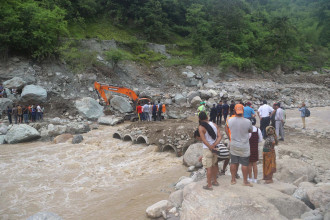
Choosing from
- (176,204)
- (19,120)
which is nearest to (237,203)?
(176,204)

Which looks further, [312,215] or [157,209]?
[157,209]

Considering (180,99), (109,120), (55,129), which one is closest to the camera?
(55,129)

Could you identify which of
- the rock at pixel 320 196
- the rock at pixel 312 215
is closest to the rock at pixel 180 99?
the rock at pixel 320 196

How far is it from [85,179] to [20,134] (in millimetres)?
6456

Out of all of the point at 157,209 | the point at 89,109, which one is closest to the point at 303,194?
the point at 157,209

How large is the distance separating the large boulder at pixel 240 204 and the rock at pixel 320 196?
258mm

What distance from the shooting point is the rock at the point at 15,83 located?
16.9 m

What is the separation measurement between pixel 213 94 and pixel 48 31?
51.8 feet

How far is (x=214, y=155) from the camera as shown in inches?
176

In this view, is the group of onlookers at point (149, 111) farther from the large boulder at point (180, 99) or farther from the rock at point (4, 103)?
the rock at point (4, 103)

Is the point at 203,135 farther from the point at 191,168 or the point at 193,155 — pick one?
the point at 193,155

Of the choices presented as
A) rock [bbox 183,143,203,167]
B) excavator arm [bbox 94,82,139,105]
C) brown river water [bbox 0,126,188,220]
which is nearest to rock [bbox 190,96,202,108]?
excavator arm [bbox 94,82,139,105]

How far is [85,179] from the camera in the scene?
24.3 feet

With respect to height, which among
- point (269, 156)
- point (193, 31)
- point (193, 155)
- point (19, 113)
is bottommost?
point (193, 155)
